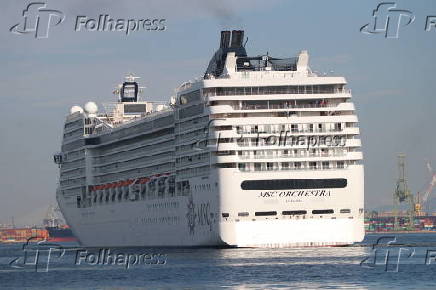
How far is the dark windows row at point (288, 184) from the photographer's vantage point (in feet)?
358

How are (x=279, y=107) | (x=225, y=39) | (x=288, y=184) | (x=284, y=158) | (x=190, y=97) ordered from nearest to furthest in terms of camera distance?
1. (x=288, y=184)
2. (x=284, y=158)
3. (x=279, y=107)
4. (x=190, y=97)
5. (x=225, y=39)

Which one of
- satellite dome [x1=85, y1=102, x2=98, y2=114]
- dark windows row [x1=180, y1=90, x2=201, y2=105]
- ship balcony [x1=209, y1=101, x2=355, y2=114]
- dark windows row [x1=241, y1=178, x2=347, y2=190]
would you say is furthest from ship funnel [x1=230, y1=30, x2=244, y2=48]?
satellite dome [x1=85, y1=102, x2=98, y2=114]

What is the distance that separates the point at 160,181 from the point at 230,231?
2128 cm

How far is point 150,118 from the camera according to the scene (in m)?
134

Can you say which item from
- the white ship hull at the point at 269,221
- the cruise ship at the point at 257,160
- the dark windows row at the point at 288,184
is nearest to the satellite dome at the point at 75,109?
the cruise ship at the point at 257,160

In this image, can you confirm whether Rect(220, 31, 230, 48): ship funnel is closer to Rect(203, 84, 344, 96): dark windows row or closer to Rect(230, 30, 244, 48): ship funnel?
Rect(230, 30, 244, 48): ship funnel

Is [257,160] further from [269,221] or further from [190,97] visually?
[190,97]

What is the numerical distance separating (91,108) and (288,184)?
52.0 metres

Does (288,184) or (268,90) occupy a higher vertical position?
(268,90)

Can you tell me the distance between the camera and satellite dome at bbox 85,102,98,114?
15662 cm

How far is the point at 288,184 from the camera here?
360 feet

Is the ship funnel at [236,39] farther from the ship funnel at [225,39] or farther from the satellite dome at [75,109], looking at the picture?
the satellite dome at [75,109]

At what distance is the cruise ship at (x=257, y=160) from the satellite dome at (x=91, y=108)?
2789 cm

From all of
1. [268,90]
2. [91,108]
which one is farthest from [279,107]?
[91,108]
